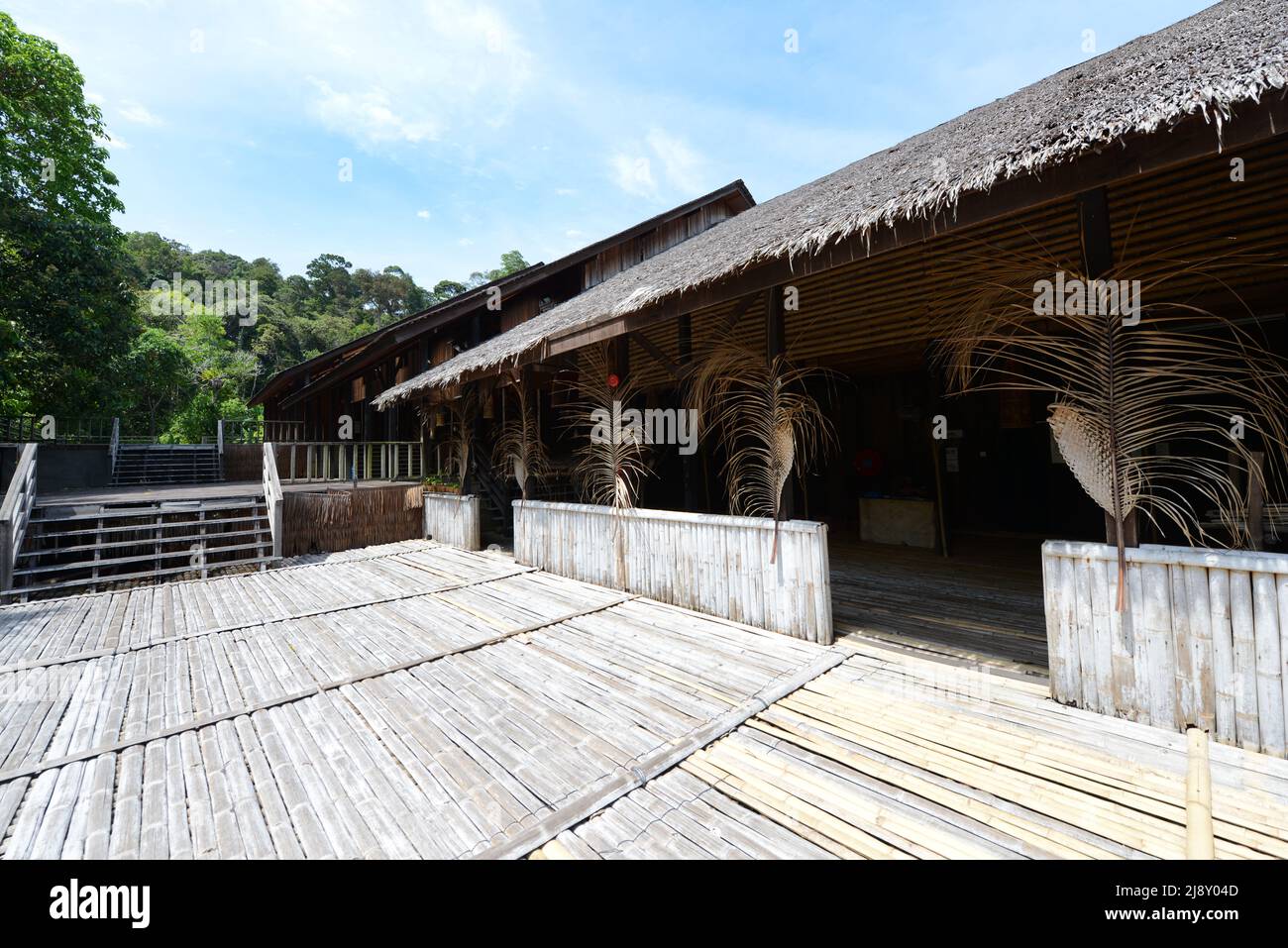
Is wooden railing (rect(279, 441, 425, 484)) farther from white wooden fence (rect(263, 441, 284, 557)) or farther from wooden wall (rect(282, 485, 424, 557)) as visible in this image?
white wooden fence (rect(263, 441, 284, 557))

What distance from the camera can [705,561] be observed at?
5.07 m

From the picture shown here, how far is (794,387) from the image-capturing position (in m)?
9.47

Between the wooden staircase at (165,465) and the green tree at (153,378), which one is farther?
the green tree at (153,378)

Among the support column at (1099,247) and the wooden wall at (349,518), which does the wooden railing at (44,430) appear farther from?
the support column at (1099,247)

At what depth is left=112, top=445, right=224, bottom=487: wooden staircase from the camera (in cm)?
1520

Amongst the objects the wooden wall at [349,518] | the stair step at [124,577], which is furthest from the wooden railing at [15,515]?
the wooden wall at [349,518]

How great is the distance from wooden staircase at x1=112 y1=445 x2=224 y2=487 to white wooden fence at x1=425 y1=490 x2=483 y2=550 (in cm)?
1130

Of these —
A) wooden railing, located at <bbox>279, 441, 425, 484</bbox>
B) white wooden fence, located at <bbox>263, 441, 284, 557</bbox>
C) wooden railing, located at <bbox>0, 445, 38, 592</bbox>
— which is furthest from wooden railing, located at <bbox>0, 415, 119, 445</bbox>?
white wooden fence, located at <bbox>263, 441, 284, 557</bbox>

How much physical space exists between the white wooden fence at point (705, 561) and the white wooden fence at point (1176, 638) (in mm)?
1552

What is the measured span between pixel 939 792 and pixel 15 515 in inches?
393

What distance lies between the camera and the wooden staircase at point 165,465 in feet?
49.9
